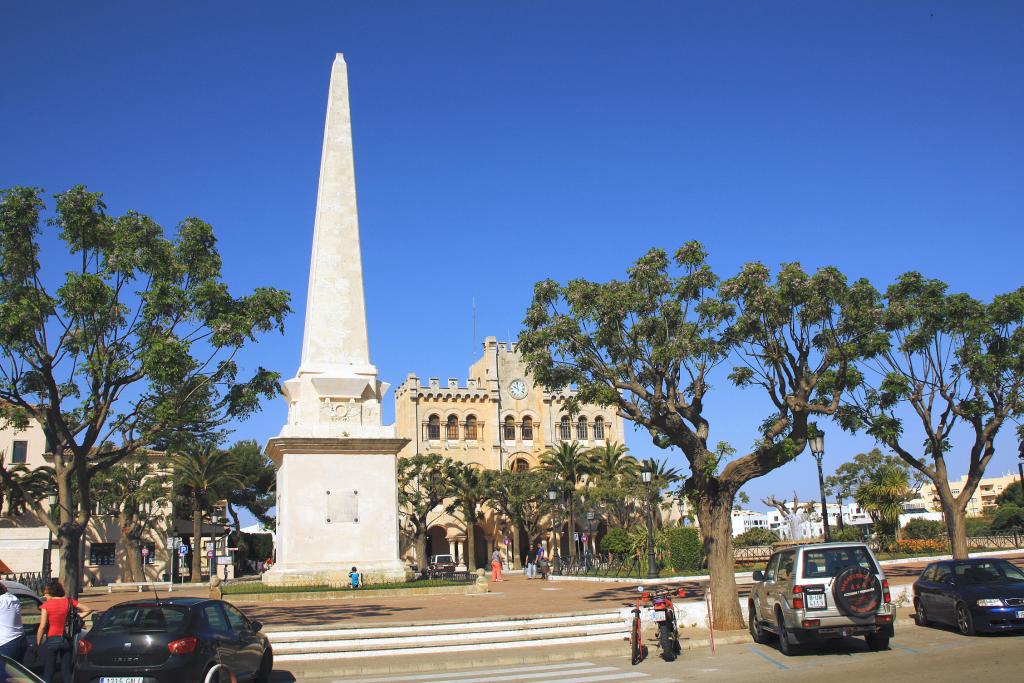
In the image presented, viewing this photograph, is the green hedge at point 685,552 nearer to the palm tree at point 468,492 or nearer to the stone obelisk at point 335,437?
the stone obelisk at point 335,437

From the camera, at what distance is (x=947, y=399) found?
81.6 feet

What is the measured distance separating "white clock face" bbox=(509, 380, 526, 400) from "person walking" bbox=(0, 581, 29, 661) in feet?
178

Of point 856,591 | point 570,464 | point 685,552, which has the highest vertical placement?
point 570,464

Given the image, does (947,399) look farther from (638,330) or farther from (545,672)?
(545,672)

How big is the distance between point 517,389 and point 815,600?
5198cm

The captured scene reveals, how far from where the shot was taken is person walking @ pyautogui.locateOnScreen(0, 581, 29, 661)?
31.6ft

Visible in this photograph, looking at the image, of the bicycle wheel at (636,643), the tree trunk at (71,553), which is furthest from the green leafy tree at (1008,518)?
the tree trunk at (71,553)

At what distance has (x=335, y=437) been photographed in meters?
24.9

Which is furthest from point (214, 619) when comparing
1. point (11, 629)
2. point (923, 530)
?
point (923, 530)

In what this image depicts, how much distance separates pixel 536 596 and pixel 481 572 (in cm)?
314

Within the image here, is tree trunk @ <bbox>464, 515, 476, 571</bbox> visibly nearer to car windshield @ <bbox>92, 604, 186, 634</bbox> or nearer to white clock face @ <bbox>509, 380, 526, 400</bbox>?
white clock face @ <bbox>509, 380, 526, 400</bbox>

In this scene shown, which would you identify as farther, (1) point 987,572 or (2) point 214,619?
(1) point 987,572

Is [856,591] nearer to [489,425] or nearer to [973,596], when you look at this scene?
[973,596]

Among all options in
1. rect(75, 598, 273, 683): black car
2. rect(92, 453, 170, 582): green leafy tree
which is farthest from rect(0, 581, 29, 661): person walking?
rect(92, 453, 170, 582): green leafy tree
